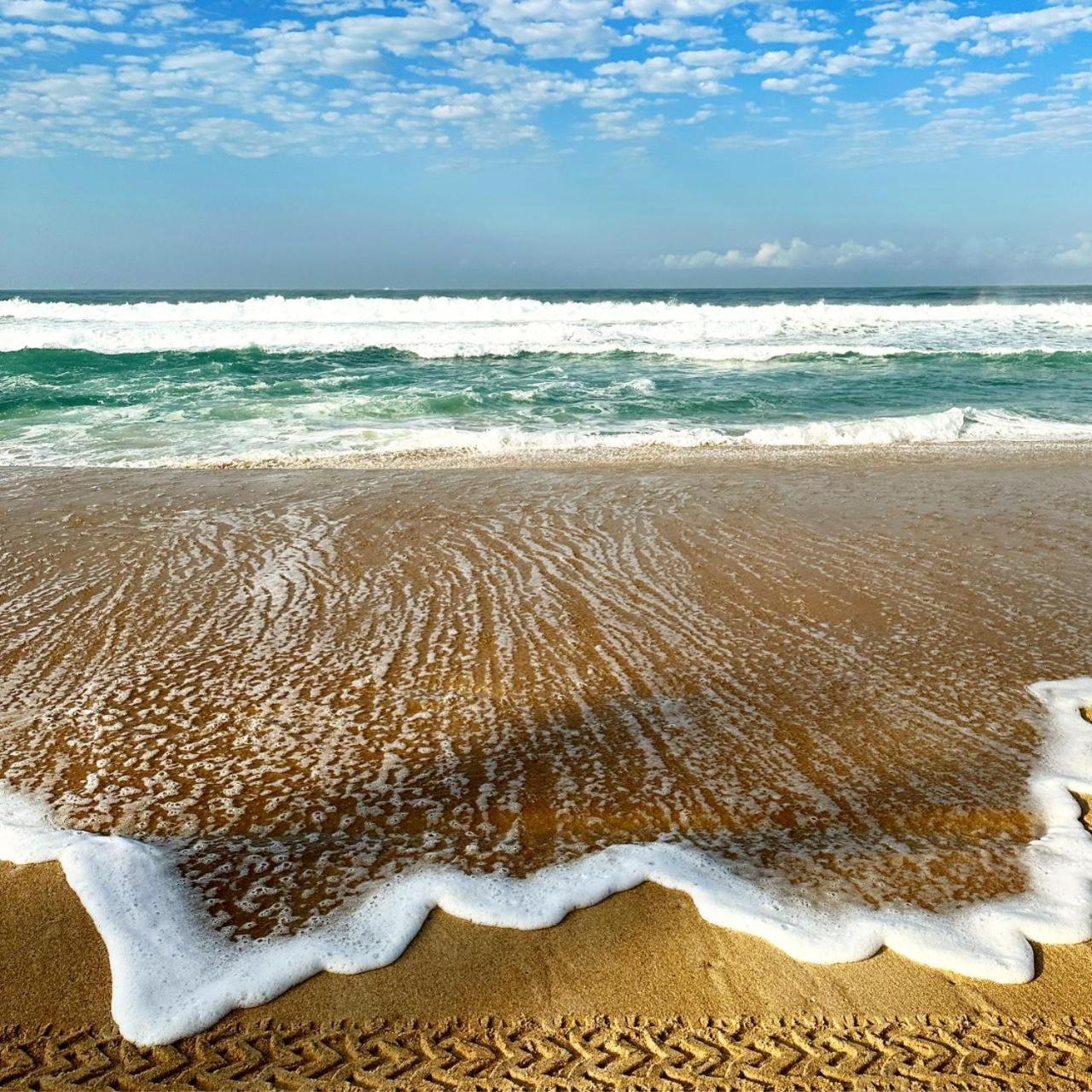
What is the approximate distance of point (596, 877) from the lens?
88.4 inches

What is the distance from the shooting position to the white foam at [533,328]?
21594 millimetres

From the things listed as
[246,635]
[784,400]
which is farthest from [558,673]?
[784,400]

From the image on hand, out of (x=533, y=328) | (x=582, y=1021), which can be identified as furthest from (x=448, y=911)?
(x=533, y=328)

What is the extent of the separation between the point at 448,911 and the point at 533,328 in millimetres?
24995

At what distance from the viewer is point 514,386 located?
50.9 feet

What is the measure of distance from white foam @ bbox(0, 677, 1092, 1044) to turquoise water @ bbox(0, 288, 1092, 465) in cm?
741

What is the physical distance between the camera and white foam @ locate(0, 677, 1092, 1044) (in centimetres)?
192

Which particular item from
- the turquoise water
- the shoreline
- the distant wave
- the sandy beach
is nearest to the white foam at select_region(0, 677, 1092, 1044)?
the sandy beach

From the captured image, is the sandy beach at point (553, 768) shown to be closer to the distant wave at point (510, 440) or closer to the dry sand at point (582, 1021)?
the dry sand at point (582, 1021)

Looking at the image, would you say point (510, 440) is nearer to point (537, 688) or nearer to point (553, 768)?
point (537, 688)

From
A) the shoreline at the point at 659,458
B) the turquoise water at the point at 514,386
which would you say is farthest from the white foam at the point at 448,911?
the turquoise water at the point at 514,386

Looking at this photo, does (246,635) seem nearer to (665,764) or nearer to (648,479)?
(665,764)

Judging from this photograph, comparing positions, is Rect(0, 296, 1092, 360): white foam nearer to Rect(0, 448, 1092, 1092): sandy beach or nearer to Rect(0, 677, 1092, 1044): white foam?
Rect(0, 448, 1092, 1092): sandy beach

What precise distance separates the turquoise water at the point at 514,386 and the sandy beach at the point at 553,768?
16.7 ft
